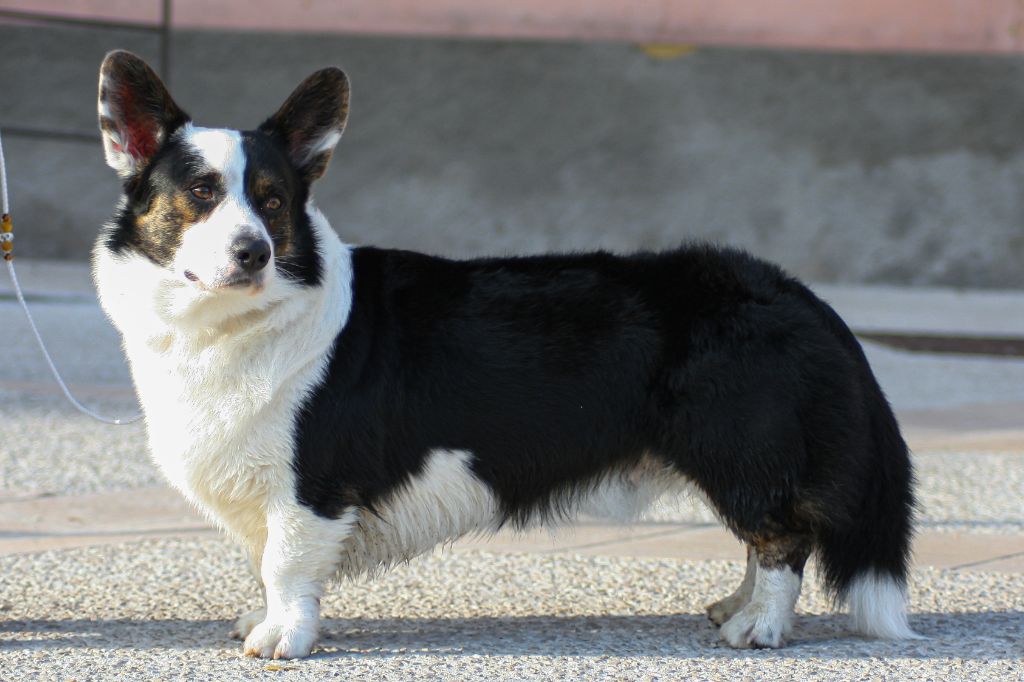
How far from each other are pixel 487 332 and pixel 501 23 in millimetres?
8889

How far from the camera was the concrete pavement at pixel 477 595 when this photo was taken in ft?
11.2

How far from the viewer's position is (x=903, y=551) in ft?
12.1

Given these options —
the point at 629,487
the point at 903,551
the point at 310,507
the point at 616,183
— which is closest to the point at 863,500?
the point at 903,551

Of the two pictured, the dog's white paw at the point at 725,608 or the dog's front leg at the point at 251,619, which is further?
the dog's white paw at the point at 725,608

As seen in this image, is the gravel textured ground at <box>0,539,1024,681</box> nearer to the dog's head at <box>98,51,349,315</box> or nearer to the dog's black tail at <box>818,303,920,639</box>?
the dog's black tail at <box>818,303,920,639</box>

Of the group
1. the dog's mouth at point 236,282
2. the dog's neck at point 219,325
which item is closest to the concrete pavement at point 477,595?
the dog's neck at point 219,325

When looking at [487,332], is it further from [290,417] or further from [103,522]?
[103,522]

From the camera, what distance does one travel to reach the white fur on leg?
140 inches

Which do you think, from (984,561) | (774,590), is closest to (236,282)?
(774,590)

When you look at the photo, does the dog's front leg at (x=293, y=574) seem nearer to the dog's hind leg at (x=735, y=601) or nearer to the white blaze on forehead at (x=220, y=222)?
the white blaze on forehead at (x=220, y=222)

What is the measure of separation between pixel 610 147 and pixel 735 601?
349 inches

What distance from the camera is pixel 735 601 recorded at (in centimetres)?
380

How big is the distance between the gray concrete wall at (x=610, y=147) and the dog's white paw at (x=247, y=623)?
8.65 m

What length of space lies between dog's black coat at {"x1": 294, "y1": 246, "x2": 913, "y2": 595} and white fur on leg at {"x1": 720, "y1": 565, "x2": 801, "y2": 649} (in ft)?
0.39
